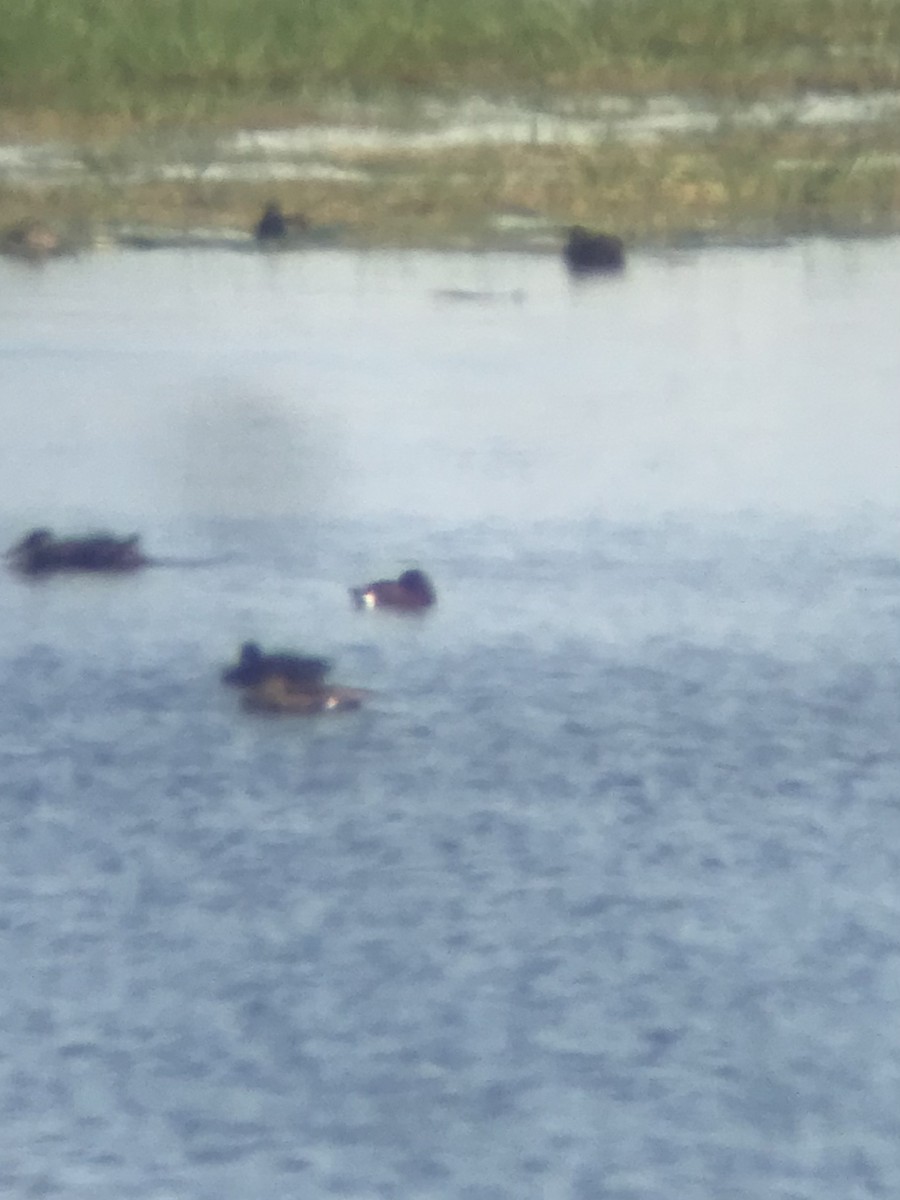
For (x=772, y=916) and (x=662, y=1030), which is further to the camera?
(x=772, y=916)

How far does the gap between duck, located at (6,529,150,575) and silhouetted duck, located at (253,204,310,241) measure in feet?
28.2

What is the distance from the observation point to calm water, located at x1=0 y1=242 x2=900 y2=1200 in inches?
277

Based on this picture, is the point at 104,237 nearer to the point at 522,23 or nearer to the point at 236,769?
the point at 522,23

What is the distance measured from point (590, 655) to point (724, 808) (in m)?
1.81

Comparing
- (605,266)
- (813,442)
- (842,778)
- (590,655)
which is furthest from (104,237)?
(842,778)

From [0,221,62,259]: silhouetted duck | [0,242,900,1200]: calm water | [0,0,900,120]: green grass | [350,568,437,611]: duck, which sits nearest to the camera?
[0,242,900,1200]: calm water

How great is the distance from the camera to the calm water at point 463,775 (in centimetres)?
705

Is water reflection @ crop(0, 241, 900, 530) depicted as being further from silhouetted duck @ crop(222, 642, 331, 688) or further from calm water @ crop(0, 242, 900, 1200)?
silhouetted duck @ crop(222, 642, 331, 688)

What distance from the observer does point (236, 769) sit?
980 centimetres

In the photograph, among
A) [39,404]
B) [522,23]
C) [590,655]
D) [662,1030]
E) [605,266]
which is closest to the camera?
[662,1030]

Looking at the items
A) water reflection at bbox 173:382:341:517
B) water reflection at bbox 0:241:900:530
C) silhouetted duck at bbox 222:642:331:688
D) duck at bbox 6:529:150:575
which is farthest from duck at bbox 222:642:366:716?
water reflection at bbox 173:382:341:517

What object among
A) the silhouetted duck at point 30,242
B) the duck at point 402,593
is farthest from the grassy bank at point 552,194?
the duck at point 402,593

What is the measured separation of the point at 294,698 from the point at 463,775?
793mm

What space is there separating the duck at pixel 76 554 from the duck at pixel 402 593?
1.23 meters
